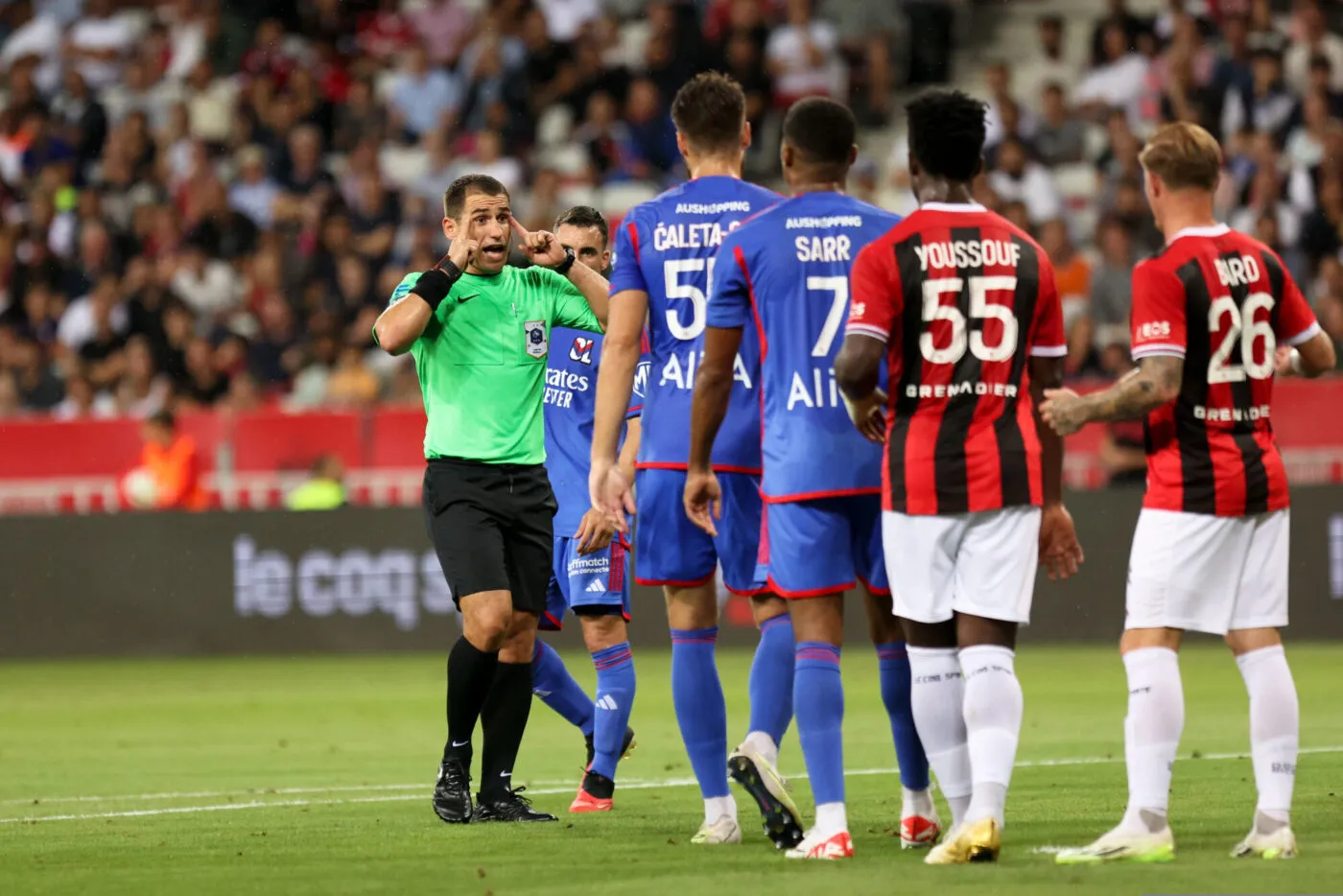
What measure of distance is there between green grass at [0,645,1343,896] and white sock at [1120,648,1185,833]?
0.68 ft

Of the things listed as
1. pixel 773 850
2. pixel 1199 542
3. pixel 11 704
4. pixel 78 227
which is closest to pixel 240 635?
pixel 11 704

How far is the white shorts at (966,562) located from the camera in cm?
636

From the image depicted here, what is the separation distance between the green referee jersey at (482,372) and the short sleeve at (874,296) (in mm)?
2277

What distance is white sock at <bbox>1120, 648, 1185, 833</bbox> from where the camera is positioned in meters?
6.40

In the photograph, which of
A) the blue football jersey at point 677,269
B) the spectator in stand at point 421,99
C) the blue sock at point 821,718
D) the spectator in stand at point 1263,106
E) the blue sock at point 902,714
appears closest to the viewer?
the blue sock at point 821,718

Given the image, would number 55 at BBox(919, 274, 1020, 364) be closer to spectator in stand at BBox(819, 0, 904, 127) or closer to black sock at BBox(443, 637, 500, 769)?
black sock at BBox(443, 637, 500, 769)

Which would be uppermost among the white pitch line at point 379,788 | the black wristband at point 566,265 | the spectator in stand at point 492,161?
the spectator in stand at point 492,161

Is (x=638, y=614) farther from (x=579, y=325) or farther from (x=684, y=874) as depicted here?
(x=684, y=874)

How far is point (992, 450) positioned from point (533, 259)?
2.61 meters

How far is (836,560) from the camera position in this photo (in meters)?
6.69

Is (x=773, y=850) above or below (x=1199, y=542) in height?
below

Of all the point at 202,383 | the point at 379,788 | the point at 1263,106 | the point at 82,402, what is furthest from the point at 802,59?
the point at 379,788

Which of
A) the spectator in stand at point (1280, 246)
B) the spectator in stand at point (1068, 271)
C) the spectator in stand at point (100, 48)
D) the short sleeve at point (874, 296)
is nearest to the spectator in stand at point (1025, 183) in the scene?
the spectator in stand at point (1068, 271)

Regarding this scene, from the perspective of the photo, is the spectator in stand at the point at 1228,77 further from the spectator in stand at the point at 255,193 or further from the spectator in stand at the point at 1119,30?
the spectator in stand at the point at 255,193
